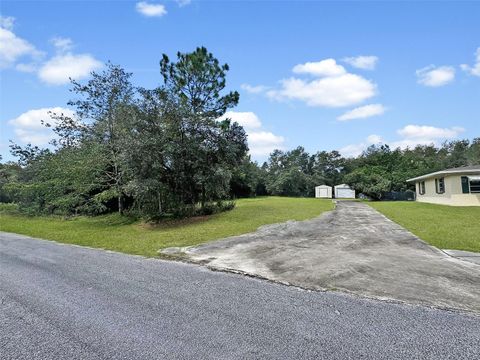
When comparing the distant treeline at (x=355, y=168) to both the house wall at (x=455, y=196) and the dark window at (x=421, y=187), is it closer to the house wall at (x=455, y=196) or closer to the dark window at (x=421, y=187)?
the dark window at (x=421, y=187)

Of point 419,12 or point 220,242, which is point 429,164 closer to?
point 419,12

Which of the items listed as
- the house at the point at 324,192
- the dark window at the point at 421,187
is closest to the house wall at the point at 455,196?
the dark window at the point at 421,187

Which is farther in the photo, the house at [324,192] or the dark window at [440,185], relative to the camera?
the house at [324,192]

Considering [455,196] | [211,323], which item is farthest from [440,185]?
[211,323]

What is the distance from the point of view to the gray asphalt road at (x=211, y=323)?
2732 mm

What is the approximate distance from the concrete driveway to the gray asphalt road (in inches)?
18.6

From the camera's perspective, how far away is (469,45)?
1308 cm

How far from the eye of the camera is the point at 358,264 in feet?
19.0

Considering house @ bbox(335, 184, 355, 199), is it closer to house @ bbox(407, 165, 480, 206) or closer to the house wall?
the house wall

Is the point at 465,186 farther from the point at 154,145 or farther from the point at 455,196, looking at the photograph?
the point at 154,145

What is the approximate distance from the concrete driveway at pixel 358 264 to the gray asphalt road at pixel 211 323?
473 millimetres

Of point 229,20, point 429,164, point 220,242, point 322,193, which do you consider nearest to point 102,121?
point 229,20

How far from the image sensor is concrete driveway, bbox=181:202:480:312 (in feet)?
14.1

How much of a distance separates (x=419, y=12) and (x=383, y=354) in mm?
12342
